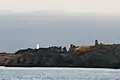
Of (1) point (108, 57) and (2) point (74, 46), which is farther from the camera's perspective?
(2) point (74, 46)

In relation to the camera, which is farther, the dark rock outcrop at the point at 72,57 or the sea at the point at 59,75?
the dark rock outcrop at the point at 72,57

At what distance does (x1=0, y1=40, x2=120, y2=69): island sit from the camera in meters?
136

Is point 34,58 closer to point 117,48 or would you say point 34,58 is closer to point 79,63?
point 79,63

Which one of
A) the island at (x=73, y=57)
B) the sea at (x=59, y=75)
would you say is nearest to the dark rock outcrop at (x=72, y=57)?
the island at (x=73, y=57)

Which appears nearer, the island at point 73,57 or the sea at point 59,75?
the sea at point 59,75

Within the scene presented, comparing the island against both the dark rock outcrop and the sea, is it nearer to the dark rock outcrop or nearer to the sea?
the dark rock outcrop

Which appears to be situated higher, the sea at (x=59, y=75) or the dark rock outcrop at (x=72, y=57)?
the dark rock outcrop at (x=72, y=57)

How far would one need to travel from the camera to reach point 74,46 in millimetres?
151875

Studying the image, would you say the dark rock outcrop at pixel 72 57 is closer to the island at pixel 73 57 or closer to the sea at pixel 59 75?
the island at pixel 73 57

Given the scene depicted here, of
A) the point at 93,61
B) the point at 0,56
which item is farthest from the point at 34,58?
the point at 0,56

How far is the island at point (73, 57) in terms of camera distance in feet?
448

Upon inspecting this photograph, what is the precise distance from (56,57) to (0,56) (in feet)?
124

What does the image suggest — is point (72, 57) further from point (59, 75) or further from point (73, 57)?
point (59, 75)

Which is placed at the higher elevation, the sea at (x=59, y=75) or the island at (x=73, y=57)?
the island at (x=73, y=57)
